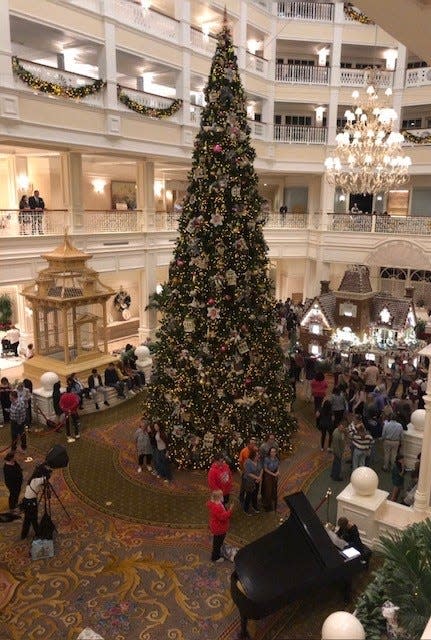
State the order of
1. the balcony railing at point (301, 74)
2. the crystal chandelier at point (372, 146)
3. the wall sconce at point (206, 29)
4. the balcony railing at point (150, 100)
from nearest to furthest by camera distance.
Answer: the crystal chandelier at point (372, 146)
the balcony railing at point (150, 100)
the wall sconce at point (206, 29)
the balcony railing at point (301, 74)

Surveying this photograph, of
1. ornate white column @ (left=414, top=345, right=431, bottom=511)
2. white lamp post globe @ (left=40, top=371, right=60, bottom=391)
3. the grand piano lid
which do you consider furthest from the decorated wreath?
the grand piano lid

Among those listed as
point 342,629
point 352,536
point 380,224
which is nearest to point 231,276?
point 352,536

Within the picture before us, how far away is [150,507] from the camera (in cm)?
808

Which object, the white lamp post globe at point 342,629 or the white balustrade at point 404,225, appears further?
the white balustrade at point 404,225

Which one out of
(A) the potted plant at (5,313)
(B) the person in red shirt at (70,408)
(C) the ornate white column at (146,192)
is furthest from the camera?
Result: (C) the ornate white column at (146,192)

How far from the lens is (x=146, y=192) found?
717 inches

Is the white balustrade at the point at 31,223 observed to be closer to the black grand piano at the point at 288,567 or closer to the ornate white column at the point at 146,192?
the ornate white column at the point at 146,192

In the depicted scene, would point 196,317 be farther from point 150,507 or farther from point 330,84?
point 330,84

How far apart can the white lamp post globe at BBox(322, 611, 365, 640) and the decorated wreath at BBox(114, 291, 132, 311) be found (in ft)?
57.9

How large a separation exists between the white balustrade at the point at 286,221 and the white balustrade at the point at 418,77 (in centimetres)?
688

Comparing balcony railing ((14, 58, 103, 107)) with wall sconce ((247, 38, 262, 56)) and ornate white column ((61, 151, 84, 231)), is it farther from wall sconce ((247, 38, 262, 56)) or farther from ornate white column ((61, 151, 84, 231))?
wall sconce ((247, 38, 262, 56))

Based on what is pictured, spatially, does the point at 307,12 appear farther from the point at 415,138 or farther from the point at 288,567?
the point at 288,567

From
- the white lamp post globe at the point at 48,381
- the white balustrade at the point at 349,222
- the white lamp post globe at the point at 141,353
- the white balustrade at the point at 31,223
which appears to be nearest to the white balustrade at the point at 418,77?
the white balustrade at the point at 349,222

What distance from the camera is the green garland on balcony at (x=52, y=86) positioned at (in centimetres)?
1242
